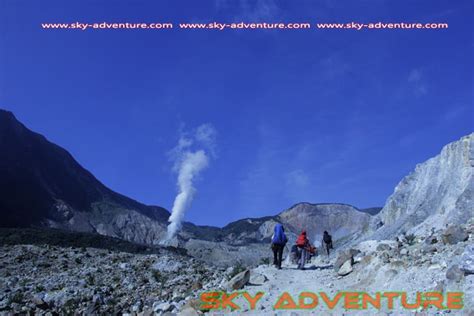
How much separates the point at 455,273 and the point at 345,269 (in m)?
4.25

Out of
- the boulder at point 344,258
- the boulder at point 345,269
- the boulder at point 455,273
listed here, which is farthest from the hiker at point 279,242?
the boulder at point 455,273

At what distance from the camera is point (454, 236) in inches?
465

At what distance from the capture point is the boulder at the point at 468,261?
9242 millimetres

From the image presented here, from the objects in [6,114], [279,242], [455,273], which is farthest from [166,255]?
[6,114]

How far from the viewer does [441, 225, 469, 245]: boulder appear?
1174cm

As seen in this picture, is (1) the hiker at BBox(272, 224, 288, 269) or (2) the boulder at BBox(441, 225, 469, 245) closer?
(2) the boulder at BBox(441, 225, 469, 245)

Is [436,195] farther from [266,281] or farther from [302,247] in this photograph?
[266,281]

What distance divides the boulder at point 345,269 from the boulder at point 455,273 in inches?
153

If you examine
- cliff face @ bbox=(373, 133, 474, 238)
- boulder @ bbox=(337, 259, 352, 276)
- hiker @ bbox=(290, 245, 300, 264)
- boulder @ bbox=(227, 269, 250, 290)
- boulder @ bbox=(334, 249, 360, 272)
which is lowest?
boulder @ bbox=(227, 269, 250, 290)

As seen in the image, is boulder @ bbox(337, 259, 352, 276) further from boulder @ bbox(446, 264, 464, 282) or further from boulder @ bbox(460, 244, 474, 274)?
boulder @ bbox(460, 244, 474, 274)

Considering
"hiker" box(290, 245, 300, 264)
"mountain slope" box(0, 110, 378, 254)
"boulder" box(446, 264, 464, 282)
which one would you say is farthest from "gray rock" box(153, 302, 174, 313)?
"mountain slope" box(0, 110, 378, 254)

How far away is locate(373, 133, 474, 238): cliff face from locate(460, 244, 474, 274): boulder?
90.5 feet

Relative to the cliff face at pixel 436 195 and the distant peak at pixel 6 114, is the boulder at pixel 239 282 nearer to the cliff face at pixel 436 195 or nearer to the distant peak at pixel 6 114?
the cliff face at pixel 436 195

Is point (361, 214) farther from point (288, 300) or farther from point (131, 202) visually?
point (288, 300)
